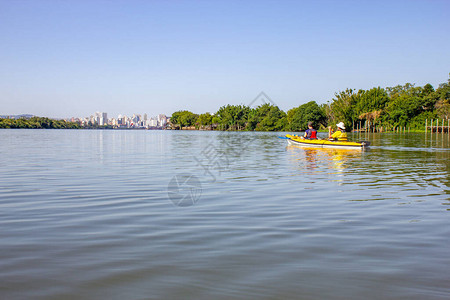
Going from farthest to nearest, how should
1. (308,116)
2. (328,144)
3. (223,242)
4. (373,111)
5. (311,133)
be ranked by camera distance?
(308,116)
(373,111)
(311,133)
(328,144)
(223,242)

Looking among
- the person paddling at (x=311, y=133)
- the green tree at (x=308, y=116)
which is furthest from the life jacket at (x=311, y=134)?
the green tree at (x=308, y=116)

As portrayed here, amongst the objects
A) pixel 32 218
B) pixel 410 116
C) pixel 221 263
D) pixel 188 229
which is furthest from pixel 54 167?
pixel 410 116

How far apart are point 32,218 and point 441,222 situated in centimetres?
646

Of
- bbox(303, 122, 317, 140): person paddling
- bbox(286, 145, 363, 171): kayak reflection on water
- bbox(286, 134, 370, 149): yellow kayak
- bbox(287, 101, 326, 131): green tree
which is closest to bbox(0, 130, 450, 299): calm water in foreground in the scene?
bbox(286, 145, 363, 171): kayak reflection on water

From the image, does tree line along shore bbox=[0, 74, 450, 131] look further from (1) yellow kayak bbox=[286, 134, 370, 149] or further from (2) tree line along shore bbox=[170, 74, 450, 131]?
(1) yellow kayak bbox=[286, 134, 370, 149]

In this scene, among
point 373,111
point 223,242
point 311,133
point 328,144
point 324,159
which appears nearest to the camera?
point 223,242

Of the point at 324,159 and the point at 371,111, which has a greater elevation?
the point at 371,111

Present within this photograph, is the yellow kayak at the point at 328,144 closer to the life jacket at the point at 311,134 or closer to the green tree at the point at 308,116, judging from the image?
the life jacket at the point at 311,134

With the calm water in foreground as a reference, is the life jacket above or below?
above

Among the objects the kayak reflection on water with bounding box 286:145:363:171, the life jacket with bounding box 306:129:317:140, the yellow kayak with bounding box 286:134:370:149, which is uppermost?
the life jacket with bounding box 306:129:317:140

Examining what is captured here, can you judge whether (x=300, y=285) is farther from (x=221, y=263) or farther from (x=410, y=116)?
A: (x=410, y=116)

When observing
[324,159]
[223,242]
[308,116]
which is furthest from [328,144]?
[308,116]

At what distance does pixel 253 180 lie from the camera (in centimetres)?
1097

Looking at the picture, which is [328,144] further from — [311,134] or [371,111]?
[371,111]
